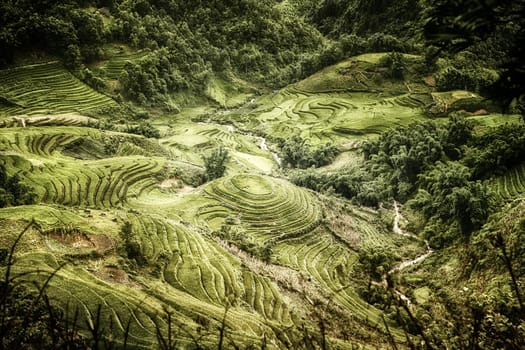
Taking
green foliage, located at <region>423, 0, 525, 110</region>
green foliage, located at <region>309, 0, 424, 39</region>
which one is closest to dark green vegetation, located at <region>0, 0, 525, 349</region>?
green foliage, located at <region>423, 0, 525, 110</region>

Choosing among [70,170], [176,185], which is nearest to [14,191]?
[70,170]

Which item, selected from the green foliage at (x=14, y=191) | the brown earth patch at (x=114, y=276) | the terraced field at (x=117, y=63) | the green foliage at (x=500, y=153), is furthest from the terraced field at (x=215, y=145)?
the brown earth patch at (x=114, y=276)

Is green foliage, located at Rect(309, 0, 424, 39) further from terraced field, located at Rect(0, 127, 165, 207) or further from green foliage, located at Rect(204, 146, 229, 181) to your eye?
terraced field, located at Rect(0, 127, 165, 207)

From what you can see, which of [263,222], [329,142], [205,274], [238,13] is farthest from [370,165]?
[238,13]

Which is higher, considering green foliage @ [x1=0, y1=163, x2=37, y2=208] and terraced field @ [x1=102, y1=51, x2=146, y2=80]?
terraced field @ [x1=102, y1=51, x2=146, y2=80]

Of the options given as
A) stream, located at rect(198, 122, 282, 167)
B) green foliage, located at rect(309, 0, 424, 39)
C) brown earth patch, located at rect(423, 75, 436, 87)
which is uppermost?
green foliage, located at rect(309, 0, 424, 39)

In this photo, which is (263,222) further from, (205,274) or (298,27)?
(298,27)
